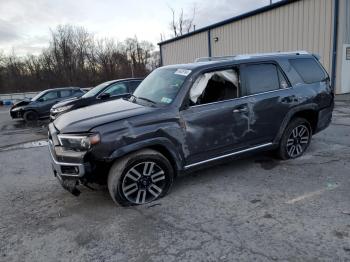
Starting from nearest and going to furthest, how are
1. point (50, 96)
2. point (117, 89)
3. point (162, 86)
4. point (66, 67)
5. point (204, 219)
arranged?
point (204, 219) → point (162, 86) → point (117, 89) → point (50, 96) → point (66, 67)

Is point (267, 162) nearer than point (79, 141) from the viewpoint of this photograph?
No

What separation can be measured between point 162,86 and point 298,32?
11566 millimetres

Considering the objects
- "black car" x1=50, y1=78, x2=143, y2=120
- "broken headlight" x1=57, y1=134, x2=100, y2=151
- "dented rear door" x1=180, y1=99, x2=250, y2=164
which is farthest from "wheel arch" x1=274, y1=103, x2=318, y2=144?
"black car" x1=50, y1=78, x2=143, y2=120

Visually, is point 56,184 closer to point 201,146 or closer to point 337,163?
point 201,146

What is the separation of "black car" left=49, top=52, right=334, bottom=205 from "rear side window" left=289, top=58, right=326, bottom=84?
19 millimetres

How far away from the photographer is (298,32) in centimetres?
1320

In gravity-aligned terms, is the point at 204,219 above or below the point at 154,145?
below

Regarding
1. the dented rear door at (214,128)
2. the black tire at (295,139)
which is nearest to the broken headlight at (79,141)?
the dented rear door at (214,128)

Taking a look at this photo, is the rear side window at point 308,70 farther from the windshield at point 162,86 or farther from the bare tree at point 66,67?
the bare tree at point 66,67

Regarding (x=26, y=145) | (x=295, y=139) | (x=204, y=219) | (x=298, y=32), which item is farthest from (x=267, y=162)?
(x=298, y=32)

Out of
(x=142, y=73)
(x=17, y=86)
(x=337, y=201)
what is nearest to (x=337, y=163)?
(x=337, y=201)

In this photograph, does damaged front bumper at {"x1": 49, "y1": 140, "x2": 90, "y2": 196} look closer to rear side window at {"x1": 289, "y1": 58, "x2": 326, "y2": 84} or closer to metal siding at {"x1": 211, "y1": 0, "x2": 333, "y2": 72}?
rear side window at {"x1": 289, "y1": 58, "x2": 326, "y2": 84}

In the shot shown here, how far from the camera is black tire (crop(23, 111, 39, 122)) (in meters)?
12.3

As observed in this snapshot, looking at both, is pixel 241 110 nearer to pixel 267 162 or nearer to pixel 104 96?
pixel 267 162
